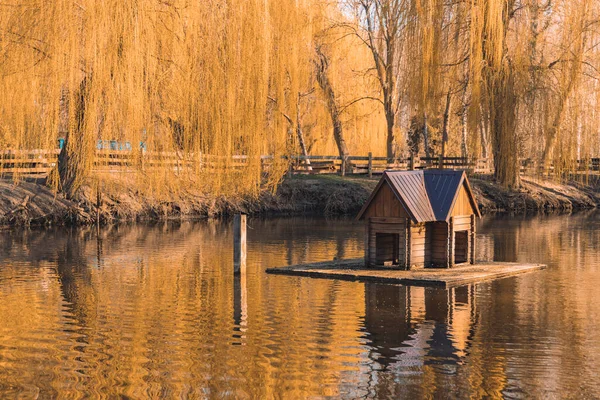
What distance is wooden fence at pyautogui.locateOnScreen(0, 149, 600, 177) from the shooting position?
3002 cm

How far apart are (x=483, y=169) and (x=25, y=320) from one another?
38.4 metres

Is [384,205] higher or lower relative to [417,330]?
higher

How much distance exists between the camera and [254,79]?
103ft

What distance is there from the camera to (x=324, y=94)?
162 ft

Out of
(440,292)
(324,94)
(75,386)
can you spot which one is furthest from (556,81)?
(75,386)

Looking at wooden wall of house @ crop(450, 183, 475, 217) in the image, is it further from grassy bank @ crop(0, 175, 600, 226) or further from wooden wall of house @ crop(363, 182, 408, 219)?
grassy bank @ crop(0, 175, 600, 226)

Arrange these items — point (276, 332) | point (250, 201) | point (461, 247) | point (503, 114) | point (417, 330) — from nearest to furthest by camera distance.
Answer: point (276, 332) < point (417, 330) < point (461, 247) < point (503, 114) < point (250, 201)

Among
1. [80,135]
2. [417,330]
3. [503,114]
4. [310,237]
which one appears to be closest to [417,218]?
[417,330]

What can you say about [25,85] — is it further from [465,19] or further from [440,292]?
[465,19]

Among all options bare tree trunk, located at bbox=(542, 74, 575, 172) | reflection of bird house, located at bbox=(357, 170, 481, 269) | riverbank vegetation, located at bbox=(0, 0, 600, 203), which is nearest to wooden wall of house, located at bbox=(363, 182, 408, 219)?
reflection of bird house, located at bbox=(357, 170, 481, 269)

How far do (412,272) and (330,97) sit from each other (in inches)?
1135

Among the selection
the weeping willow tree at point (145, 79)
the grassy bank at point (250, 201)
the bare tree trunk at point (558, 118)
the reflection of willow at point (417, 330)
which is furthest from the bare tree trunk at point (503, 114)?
the reflection of willow at point (417, 330)

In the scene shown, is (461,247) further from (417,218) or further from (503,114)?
(503,114)

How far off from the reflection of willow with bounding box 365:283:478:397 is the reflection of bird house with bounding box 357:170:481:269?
5.91 ft
